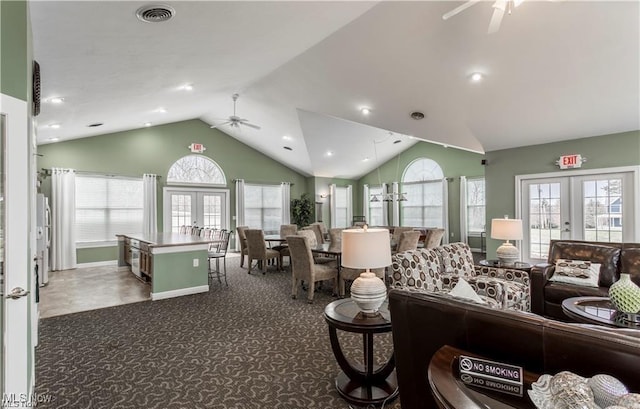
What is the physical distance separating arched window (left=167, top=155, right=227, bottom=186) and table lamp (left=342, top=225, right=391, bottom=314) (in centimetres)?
787

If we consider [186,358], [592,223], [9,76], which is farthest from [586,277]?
[9,76]

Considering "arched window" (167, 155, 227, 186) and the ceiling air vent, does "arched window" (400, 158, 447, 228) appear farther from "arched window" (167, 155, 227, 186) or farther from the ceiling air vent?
the ceiling air vent

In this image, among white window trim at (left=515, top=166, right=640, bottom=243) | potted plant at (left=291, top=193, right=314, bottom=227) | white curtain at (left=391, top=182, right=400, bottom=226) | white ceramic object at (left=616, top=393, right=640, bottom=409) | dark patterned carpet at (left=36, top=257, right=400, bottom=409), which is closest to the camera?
white ceramic object at (left=616, top=393, right=640, bottom=409)

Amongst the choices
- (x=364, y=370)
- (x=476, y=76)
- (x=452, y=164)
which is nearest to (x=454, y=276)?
(x=364, y=370)

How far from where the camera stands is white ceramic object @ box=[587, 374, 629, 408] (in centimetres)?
94

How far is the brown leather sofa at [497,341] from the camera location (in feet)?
3.79

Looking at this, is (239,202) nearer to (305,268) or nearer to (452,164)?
(305,268)

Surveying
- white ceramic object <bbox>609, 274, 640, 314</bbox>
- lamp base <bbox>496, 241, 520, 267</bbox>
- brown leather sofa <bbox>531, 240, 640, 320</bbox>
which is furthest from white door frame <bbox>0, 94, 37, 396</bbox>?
lamp base <bbox>496, 241, 520, 267</bbox>

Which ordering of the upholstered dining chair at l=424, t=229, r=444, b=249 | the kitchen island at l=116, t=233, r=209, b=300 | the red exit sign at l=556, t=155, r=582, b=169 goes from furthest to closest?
1. the upholstered dining chair at l=424, t=229, r=444, b=249
2. the red exit sign at l=556, t=155, r=582, b=169
3. the kitchen island at l=116, t=233, r=209, b=300

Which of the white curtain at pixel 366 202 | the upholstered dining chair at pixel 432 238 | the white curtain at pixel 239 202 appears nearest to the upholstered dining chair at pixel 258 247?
the upholstered dining chair at pixel 432 238

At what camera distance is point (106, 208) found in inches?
316

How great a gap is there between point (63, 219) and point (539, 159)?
9.69 m

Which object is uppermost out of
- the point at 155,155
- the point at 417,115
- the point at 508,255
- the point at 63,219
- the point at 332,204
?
the point at 417,115

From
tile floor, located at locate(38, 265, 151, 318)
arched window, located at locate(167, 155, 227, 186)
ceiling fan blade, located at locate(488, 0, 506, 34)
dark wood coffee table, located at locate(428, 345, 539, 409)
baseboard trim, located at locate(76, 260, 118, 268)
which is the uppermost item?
ceiling fan blade, located at locate(488, 0, 506, 34)
